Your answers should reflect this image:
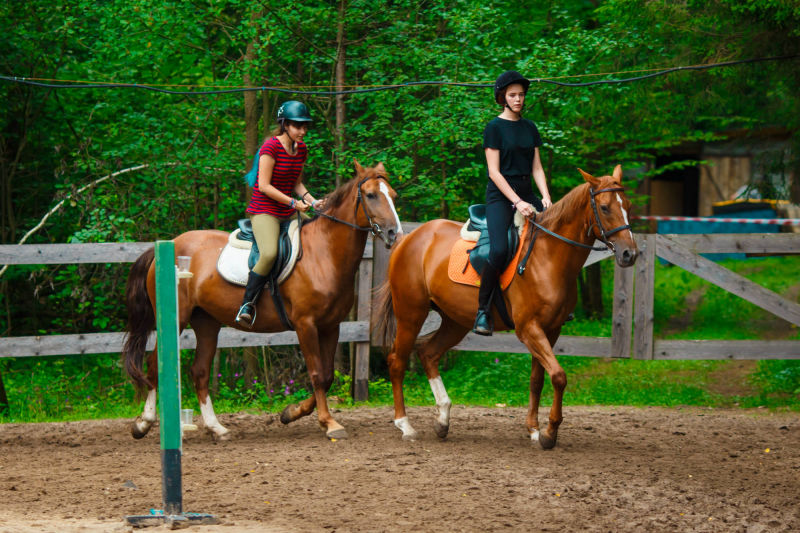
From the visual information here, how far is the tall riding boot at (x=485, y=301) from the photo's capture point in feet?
22.8

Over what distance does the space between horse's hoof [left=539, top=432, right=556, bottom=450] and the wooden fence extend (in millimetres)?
2400

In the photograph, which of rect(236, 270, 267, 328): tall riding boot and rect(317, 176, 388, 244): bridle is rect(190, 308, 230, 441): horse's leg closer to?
rect(236, 270, 267, 328): tall riding boot

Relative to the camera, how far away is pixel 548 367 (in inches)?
258

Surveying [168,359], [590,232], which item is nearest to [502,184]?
[590,232]

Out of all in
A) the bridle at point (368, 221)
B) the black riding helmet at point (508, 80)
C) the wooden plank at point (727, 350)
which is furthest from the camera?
the wooden plank at point (727, 350)

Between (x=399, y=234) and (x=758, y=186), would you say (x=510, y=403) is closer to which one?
(x=399, y=234)

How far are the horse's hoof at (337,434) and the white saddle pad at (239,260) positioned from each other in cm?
134

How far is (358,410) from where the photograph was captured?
8945 mm

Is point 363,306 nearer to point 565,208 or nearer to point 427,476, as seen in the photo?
point 565,208

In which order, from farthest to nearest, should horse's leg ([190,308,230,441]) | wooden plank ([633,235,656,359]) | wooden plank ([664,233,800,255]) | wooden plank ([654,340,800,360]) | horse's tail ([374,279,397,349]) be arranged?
wooden plank ([633,235,656,359])
wooden plank ([654,340,800,360])
wooden plank ([664,233,800,255])
horse's tail ([374,279,397,349])
horse's leg ([190,308,230,441])

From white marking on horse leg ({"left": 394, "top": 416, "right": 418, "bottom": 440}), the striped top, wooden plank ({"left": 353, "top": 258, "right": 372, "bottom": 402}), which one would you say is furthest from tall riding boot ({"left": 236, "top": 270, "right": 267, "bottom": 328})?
wooden plank ({"left": 353, "top": 258, "right": 372, "bottom": 402})

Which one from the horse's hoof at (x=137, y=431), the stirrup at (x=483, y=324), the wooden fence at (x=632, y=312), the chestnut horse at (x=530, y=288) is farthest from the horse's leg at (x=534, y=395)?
the horse's hoof at (x=137, y=431)

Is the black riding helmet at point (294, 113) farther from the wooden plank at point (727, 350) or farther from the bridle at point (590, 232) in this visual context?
the wooden plank at point (727, 350)

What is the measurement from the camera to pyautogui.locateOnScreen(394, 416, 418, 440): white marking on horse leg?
7.40 metres
